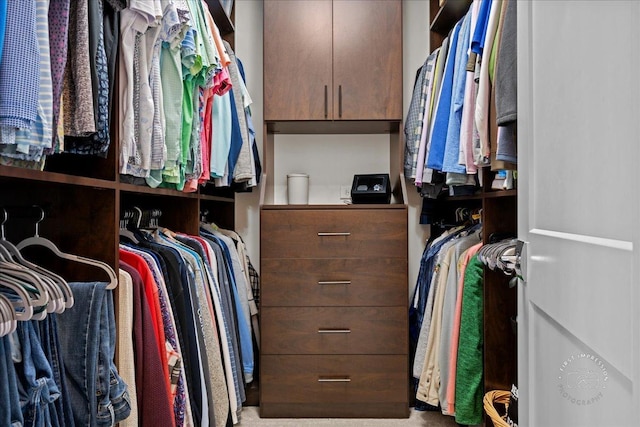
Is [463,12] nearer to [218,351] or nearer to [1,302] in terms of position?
[218,351]

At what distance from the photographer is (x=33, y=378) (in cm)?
95

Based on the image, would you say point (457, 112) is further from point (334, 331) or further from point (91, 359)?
point (91, 359)

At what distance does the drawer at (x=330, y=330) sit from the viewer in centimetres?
259

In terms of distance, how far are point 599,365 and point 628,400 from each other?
8 cm

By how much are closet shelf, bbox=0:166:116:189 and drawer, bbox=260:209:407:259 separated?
1280mm

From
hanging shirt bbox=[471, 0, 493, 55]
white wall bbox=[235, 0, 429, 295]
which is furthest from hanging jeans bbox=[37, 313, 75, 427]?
white wall bbox=[235, 0, 429, 295]

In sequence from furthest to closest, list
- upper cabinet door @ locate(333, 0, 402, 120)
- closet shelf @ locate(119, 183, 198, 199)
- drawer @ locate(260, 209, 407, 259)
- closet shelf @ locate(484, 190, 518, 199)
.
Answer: upper cabinet door @ locate(333, 0, 402, 120)
drawer @ locate(260, 209, 407, 259)
closet shelf @ locate(484, 190, 518, 199)
closet shelf @ locate(119, 183, 198, 199)

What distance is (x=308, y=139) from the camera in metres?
3.07

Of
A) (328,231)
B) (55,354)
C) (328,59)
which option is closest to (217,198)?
(328,231)

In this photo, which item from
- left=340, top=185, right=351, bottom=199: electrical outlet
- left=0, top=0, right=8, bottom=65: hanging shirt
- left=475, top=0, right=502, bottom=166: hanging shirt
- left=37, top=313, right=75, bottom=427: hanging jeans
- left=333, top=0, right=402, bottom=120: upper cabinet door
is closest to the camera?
left=0, top=0, right=8, bottom=65: hanging shirt

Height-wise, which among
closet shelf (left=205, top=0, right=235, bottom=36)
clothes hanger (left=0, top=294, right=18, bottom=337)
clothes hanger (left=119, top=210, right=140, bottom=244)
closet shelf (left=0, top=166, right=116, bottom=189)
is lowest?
clothes hanger (left=0, top=294, right=18, bottom=337)

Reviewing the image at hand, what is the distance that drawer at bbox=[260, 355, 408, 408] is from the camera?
8.49 feet

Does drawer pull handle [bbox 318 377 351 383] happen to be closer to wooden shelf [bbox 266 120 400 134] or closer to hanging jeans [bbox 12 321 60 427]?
wooden shelf [bbox 266 120 400 134]

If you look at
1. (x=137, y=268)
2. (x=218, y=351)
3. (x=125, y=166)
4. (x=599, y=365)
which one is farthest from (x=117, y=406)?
(x=599, y=365)
